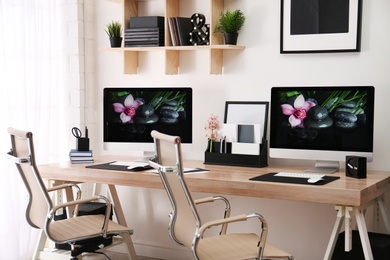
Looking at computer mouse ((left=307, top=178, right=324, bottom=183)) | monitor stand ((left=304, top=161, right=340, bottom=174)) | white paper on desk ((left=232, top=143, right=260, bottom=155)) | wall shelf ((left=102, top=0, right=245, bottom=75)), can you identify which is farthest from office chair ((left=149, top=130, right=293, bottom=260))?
wall shelf ((left=102, top=0, right=245, bottom=75))

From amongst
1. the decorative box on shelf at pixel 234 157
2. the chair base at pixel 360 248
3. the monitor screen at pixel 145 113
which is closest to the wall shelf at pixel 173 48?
the monitor screen at pixel 145 113

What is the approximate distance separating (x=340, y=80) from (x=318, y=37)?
11.6 inches

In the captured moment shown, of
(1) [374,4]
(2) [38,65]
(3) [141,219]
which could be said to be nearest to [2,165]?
(2) [38,65]

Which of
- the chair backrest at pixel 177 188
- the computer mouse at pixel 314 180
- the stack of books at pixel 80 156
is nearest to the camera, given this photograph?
the chair backrest at pixel 177 188

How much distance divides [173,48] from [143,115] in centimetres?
49

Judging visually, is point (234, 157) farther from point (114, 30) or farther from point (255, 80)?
point (114, 30)

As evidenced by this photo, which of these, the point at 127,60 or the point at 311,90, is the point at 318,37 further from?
the point at 127,60

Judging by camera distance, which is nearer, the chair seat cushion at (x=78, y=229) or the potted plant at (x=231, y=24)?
the chair seat cushion at (x=78, y=229)

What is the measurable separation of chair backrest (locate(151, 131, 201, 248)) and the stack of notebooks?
1313 mm

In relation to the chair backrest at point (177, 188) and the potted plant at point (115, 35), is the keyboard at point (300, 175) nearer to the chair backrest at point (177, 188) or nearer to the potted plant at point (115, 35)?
the chair backrest at point (177, 188)

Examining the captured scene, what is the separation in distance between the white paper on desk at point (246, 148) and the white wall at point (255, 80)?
0.28 metres

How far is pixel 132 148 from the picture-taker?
4180 millimetres

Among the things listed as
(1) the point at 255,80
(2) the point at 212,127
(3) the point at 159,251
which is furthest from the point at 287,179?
(3) the point at 159,251

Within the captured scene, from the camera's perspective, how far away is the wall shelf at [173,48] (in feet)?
13.4
